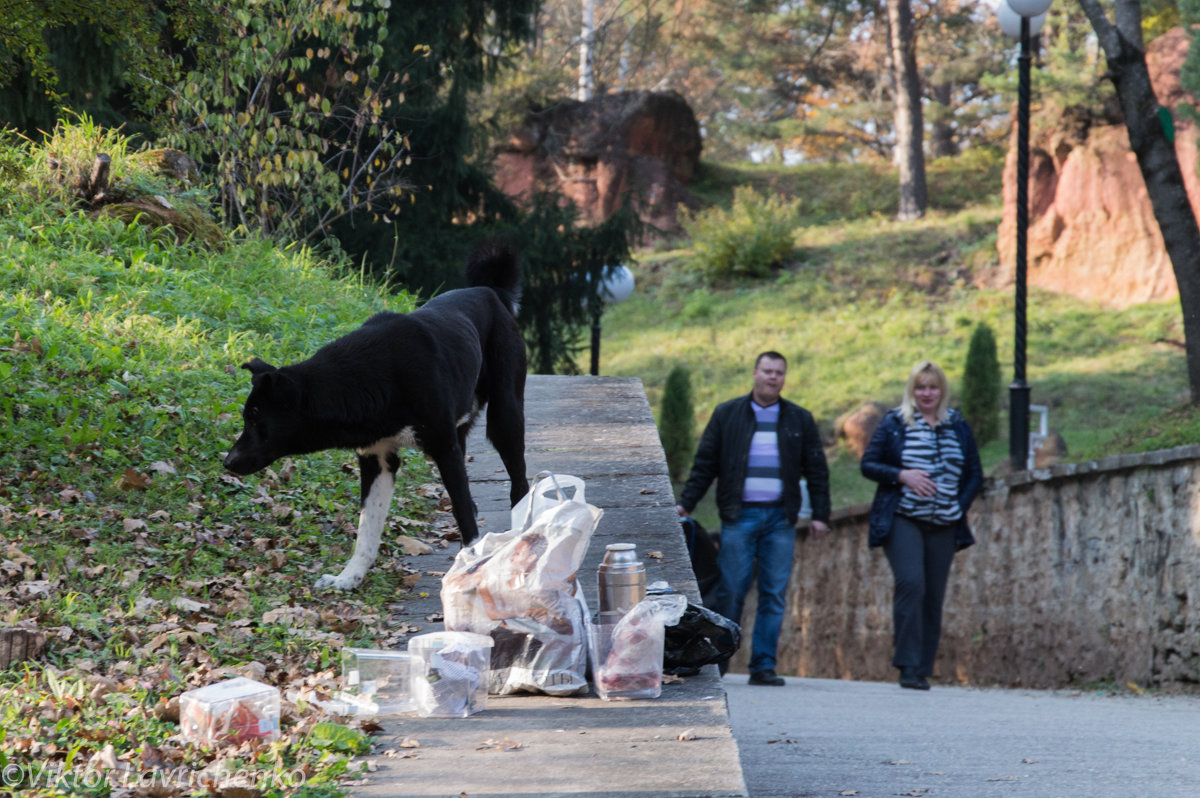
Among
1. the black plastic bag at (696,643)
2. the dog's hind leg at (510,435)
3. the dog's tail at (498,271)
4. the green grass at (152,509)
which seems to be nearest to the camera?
the green grass at (152,509)

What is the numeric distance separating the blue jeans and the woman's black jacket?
1.92 ft

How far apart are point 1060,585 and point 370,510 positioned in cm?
645

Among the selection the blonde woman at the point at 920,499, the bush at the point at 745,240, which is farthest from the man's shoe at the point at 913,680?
the bush at the point at 745,240

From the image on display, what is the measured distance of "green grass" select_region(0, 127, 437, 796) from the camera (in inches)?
141

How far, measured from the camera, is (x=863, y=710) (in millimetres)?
6523

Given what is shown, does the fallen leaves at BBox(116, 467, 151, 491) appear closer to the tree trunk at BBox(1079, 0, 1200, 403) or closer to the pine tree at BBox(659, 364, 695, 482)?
the tree trunk at BBox(1079, 0, 1200, 403)

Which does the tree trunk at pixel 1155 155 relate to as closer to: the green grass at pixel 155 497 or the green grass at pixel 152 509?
the green grass at pixel 155 497

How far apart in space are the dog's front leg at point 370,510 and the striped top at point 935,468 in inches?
146

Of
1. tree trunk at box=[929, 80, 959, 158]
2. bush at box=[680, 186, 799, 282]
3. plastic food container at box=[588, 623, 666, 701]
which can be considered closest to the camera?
plastic food container at box=[588, 623, 666, 701]

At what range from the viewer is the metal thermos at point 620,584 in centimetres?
412

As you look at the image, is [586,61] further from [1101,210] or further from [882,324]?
[1101,210]

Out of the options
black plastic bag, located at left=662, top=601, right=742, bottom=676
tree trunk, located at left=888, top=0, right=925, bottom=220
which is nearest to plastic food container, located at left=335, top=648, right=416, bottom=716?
black plastic bag, located at left=662, top=601, right=742, bottom=676

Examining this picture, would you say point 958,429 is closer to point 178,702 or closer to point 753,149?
point 178,702

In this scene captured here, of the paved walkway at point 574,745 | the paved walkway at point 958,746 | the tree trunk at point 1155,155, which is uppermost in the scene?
the tree trunk at point 1155,155
